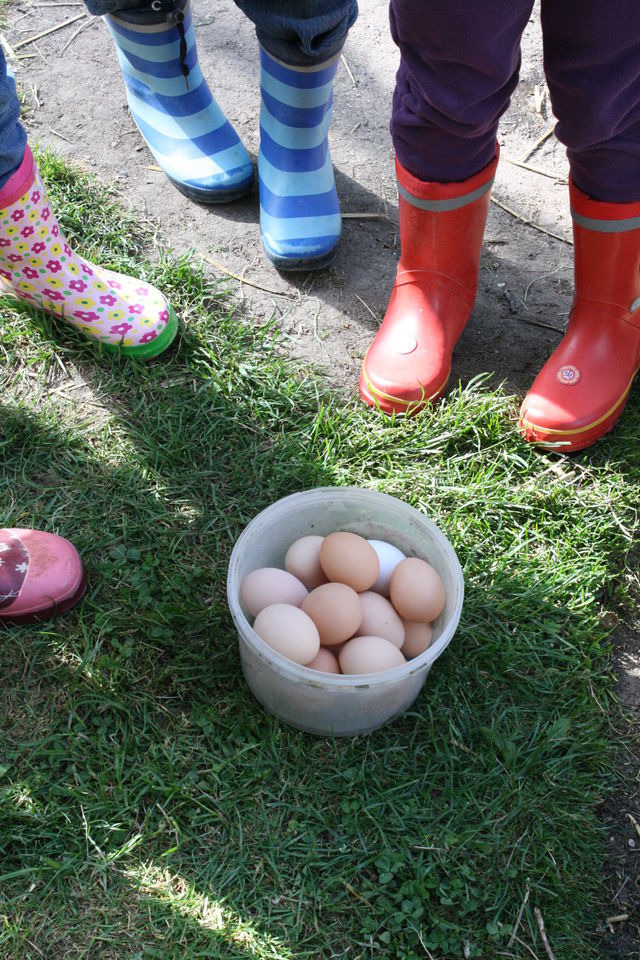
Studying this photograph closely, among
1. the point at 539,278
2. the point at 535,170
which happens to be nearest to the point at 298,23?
the point at 539,278

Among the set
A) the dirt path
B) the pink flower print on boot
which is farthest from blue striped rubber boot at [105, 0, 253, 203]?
the pink flower print on boot

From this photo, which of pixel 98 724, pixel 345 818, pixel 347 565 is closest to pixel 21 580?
pixel 98 724

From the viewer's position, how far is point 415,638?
4.49ft

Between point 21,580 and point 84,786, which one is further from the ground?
point 21,580

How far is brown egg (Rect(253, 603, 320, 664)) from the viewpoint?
1.25 m

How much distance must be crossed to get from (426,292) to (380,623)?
2.61ft

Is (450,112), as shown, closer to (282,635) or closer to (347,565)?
(347,565)

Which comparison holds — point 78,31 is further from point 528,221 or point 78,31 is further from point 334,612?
point 334,612

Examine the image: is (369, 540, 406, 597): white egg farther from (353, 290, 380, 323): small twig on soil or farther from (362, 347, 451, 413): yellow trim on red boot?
(353, 290, 380, 323): small twig on soil

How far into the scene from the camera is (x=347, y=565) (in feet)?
4.39

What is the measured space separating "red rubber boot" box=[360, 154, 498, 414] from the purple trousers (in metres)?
0.06

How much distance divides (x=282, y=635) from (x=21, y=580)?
47cm

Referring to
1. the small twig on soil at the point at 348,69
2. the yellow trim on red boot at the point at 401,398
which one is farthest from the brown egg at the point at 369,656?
the small twig on soil at the point at 348,69

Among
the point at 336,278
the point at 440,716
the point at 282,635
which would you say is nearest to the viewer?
the point at 282,635
